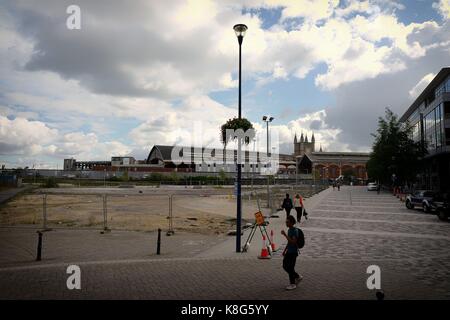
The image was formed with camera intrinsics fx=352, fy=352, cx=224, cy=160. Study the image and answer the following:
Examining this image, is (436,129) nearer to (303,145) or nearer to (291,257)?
(291,257)

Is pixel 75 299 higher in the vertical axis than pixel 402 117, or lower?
lower

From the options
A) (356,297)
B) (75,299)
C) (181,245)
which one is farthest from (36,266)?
(356,297)

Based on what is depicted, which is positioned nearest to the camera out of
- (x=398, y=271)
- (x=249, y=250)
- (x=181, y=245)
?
(x=398, y=271)

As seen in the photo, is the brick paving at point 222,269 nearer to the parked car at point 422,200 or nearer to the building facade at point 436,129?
the parked car at point 422,200

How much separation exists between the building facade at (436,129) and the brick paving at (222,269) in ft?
115

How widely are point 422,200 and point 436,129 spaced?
26455 millimetres

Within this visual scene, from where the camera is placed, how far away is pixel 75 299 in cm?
699

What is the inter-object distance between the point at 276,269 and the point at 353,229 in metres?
9.24

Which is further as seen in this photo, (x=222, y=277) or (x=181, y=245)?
(x=181, y=245)

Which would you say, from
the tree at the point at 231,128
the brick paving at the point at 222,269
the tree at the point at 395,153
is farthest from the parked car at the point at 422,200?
the tree at the point at 231,128

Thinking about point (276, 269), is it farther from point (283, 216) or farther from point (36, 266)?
point (283, 216)

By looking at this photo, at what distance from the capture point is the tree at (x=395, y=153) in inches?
2092

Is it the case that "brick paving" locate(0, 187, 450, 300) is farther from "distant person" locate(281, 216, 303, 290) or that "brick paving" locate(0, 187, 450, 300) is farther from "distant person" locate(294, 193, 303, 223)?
"distant person" locate(294, 193, 303, 223)

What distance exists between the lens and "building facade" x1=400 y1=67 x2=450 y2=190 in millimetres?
44156
